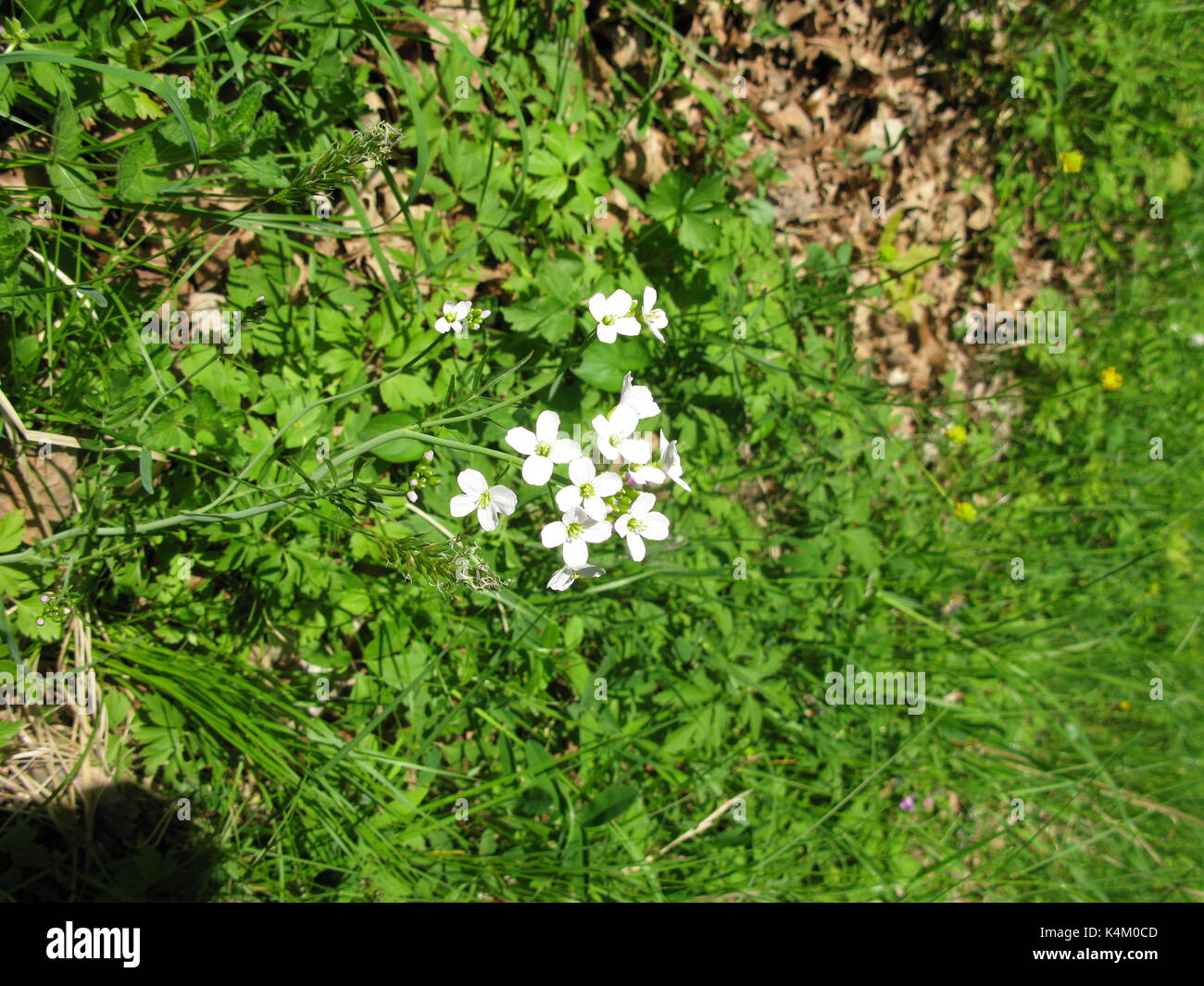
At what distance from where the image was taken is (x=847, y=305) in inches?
122

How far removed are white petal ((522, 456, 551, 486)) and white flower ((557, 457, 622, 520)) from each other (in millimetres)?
48

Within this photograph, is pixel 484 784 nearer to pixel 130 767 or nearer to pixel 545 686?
pixel 545 686

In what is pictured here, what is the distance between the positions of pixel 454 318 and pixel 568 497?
0.79 meters

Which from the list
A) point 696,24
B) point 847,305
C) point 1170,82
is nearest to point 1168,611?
point 847,305

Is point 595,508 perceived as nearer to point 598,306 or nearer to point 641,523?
point 641,523

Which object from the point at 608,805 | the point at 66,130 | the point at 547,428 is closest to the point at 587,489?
the point at 547,428

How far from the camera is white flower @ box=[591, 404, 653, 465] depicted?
4.86 feet

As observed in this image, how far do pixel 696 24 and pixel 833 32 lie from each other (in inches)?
31.9

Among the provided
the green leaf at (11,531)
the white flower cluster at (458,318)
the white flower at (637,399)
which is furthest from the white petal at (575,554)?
the green leaf at (11,531)

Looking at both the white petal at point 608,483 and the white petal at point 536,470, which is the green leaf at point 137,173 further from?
the white petal at point 608,483

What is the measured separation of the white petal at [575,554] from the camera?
57.4 inches

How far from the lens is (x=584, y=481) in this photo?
1.42 metres

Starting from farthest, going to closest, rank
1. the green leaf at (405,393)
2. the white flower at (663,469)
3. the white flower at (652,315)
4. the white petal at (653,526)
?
the green leaf at (405,393) < the white flower at (652,315) < the white petal at (653,526) < the white flower at (663,469)

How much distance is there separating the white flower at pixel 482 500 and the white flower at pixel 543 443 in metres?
0.07
